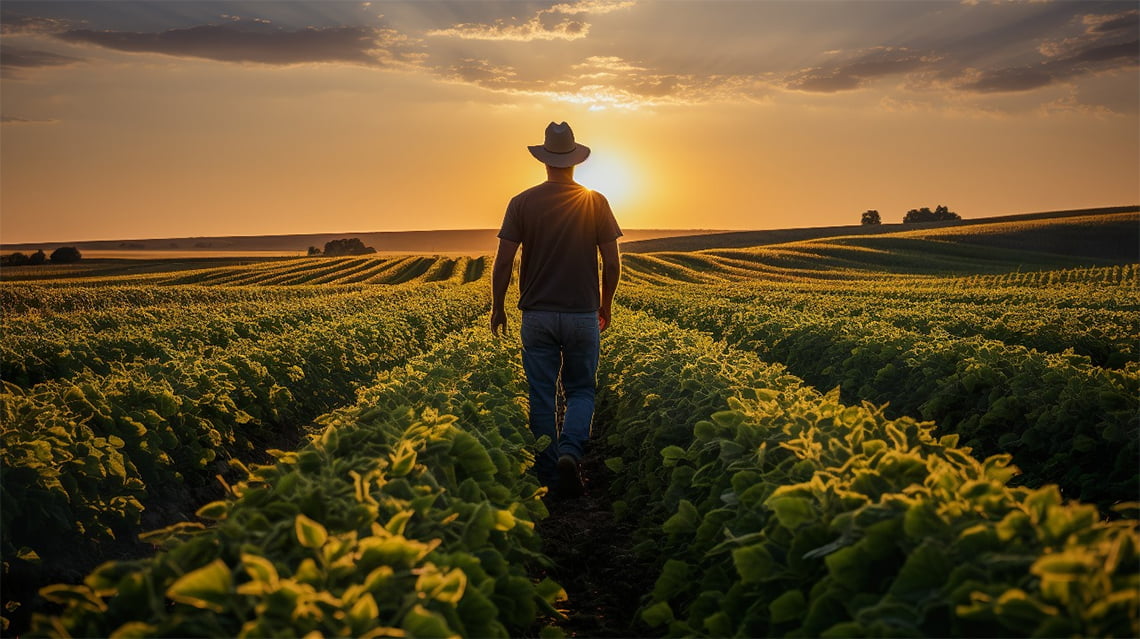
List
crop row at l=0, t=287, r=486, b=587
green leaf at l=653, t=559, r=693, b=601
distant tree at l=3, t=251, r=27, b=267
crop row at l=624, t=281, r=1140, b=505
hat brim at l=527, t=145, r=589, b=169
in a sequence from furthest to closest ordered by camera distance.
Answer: distant tree at l=3, t=251, r=27, b=267 < hat brim at l=527, t=145, r=589, b=169 < crop row at l=624, t=281, r=1140, b=505 < crop row at l=0, t=287, r=486, b=587 < green leaf at l=653, t=559, r=693, b=601

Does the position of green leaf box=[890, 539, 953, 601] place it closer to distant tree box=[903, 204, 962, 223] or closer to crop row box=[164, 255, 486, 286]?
crop row box=[164, 255, 486, 286]

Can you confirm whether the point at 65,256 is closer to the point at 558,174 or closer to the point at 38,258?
the point at 38,258

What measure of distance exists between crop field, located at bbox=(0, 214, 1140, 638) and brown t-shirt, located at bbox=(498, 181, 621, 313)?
96 centimetres

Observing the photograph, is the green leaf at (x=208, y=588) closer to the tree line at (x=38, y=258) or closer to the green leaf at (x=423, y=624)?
the green leaf at (x=423, y=624)

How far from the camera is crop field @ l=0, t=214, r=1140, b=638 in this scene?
240 centimetres

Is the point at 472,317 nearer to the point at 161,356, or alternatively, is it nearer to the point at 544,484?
the point at 161,356

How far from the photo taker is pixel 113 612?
2.46 meters

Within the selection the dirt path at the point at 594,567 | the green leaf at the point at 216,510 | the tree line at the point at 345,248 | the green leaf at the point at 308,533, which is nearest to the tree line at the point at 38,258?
the tree line at the point at 345,248

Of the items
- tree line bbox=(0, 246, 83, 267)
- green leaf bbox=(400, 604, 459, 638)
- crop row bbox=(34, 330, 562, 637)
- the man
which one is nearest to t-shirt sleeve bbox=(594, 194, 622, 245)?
the man

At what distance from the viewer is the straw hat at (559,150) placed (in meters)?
6.99

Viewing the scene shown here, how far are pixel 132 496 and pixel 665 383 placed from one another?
4546 mm

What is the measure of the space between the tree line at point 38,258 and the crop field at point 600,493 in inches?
3540

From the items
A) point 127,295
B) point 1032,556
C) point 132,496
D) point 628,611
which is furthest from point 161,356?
point 127,295

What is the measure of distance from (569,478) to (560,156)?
2.75m
